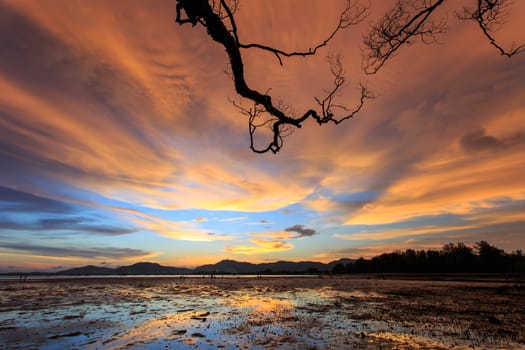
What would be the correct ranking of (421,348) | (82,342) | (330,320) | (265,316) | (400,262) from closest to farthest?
(421,348)
(82,342)
(330,320)
(265,316)
(400,262)

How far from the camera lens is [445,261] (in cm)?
10119

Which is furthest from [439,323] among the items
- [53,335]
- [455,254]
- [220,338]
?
[455,254]

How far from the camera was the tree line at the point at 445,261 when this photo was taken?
269 feet

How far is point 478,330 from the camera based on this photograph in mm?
11086

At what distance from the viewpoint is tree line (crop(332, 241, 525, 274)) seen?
81.9 meters

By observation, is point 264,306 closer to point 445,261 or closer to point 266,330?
point 266,330

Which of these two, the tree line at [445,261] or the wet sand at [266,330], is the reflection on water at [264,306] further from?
the tree line at [445,261]

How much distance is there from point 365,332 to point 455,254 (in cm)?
A: 10955

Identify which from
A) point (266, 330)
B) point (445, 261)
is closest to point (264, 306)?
point (266, 330)

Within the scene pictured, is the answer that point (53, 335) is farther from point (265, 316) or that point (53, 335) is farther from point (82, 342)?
point (265, 316)

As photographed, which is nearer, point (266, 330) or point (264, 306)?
point (266, 330)

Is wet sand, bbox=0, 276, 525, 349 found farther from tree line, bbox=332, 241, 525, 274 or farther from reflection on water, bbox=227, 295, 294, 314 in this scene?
tree line, bbox=332, 241, 525, 274

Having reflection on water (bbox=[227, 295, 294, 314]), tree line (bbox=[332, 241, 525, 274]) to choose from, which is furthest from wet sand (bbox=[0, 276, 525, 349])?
tree line (bbox=[332, 241, 525, 274])

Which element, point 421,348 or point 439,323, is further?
point 439,323
